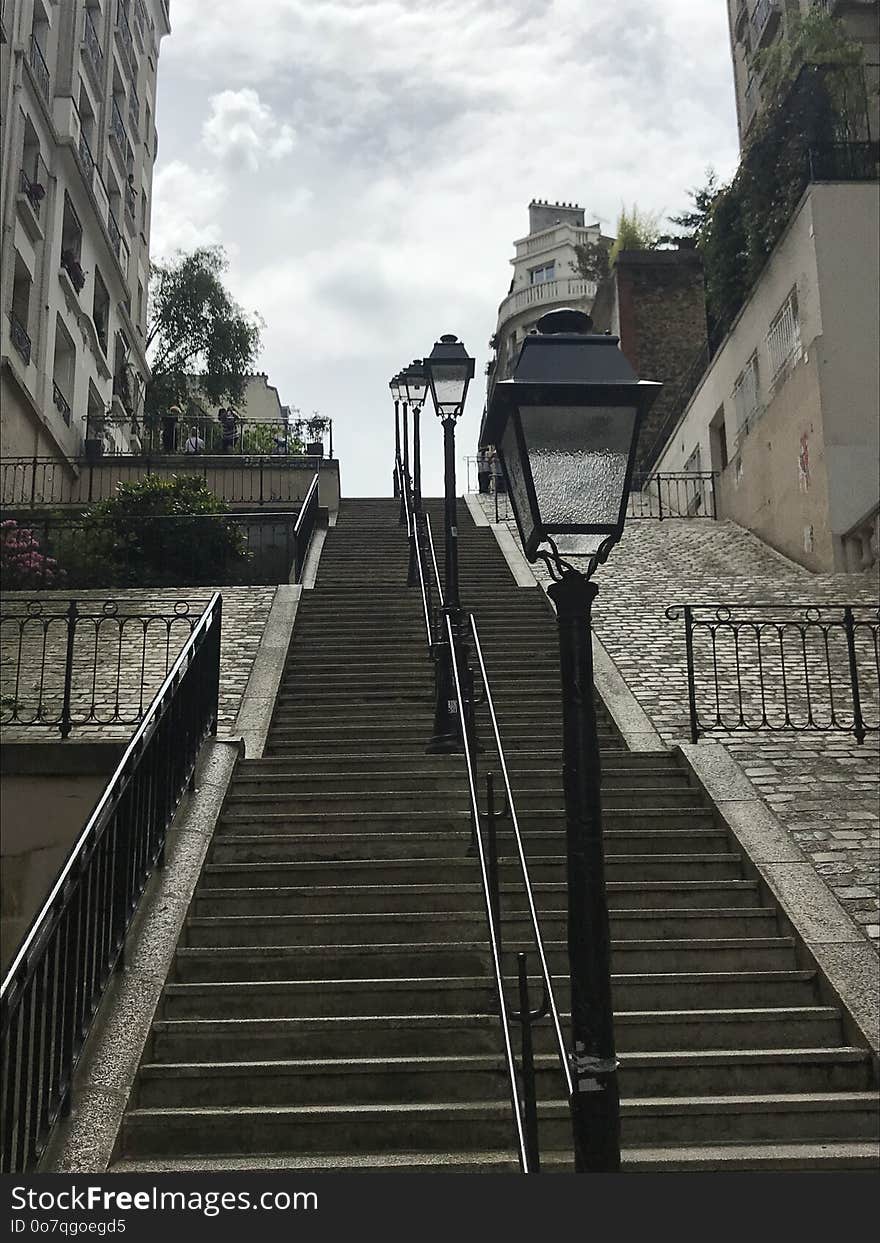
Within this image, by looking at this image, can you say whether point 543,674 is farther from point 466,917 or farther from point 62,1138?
point 62,1138

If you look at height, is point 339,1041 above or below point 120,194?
below

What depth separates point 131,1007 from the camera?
573 cm

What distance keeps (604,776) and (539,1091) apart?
337 centimetres

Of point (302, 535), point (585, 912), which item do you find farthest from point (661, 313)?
point (585, 912)

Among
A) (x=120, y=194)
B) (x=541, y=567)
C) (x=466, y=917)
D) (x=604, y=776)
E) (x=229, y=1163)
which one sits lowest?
(x=229, y=1163)

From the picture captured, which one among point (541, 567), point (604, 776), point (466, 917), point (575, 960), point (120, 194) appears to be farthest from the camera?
point (120, 194)

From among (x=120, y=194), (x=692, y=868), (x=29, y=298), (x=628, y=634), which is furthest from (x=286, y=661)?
(x=120, y=194)

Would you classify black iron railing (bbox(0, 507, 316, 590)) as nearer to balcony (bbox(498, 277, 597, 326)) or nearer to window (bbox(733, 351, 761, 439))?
window (bbox(733, 351, 761, 439))

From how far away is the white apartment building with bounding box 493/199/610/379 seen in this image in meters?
57.1

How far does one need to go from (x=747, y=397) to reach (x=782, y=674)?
12.1 metres

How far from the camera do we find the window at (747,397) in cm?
2142

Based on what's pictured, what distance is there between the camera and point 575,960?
11.8ft

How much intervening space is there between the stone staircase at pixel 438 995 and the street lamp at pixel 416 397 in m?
7.87

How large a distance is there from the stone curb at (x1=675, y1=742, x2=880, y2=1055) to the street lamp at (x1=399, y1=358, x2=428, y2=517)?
300 inches
